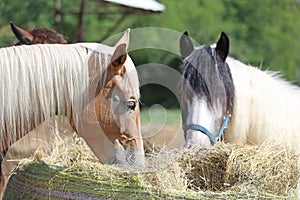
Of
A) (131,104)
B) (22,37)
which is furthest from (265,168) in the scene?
(22,37)

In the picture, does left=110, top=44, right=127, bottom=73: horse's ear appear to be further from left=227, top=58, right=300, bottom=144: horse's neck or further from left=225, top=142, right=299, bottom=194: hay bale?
left=227, top=58, right=300, bottom=144: horse's neck

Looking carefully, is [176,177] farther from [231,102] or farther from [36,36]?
[36,36]

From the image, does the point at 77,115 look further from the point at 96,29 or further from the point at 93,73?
the point at 96,29

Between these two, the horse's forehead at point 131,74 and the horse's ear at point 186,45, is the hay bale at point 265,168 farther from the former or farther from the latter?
the horse's ear at point 186,45

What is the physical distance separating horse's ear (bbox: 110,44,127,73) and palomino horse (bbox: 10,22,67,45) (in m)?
1.28

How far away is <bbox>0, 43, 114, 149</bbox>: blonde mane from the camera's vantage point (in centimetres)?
247

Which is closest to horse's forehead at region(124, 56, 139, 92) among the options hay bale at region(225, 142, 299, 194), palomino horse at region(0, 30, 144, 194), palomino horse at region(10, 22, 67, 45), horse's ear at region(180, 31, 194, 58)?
palomino horse at region(0, 30, 144, 194)

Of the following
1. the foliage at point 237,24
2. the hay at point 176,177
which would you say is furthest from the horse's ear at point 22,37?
the foliage at point 237,24

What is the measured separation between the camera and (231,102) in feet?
11.0

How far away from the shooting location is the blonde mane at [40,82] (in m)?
2.47

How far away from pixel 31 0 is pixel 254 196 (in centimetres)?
703

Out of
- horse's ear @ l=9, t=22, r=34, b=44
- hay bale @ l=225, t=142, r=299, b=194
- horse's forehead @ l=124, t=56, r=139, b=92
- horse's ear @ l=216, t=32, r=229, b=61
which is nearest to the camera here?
hay bale @ l=225, t=142, r=299, b=194

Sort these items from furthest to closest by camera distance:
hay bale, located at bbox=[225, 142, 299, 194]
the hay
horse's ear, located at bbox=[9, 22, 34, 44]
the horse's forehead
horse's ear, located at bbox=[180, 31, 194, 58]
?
horse's ear, located at bbox=[9, 22, 34, 44] → horse's ear, located at bbox=[180, 31, 194, 58] → the horse's forehead → hay bale, located at bbox=[225, 142, 299, 194] → the hay

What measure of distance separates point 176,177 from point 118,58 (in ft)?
1.95
